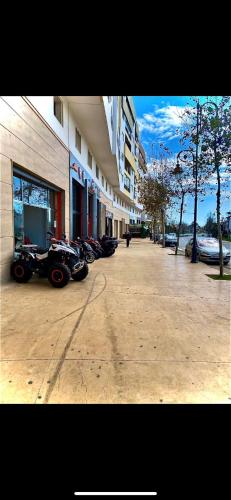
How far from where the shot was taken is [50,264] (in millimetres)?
6625

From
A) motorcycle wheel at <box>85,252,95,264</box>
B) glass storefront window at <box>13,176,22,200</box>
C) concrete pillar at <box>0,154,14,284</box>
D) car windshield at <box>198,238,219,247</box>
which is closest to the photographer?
concrete pillar at <box>0,154,14,284</box>

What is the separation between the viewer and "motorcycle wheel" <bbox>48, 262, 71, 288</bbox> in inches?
249

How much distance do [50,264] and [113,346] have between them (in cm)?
365

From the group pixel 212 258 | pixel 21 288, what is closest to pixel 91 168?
pixel 212 258

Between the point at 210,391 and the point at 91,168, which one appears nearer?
the point at 210,391

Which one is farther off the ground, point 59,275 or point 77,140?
point 77,140

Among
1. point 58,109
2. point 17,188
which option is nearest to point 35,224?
point 17,188

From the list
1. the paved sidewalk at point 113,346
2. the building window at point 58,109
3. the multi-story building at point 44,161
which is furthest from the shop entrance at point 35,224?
the paved sidewalk at point 113,346

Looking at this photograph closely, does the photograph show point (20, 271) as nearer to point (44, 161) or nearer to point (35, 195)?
point (35, 195)

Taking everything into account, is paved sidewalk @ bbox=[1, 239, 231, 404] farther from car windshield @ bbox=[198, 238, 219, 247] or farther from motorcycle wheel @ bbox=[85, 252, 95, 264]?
car windshield @ bbox=[198, 238, 219, 247]
